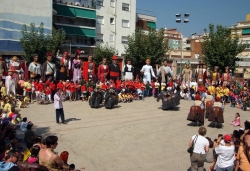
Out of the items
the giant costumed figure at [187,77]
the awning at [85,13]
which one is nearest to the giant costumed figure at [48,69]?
the giant costumed figure at [187,77]

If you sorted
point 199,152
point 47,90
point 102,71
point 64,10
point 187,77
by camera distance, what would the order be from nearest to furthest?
point 199,152
point 47,90
point 102,71
point 187,77
point 64,10

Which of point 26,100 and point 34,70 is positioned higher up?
point 34,70

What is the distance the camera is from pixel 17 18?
33562 millimetres

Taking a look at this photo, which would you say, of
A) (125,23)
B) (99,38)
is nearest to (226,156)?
(99,38)

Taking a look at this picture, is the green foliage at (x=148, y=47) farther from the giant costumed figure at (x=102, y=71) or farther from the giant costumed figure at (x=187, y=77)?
the giant costumed figure at (x=102, y=71)

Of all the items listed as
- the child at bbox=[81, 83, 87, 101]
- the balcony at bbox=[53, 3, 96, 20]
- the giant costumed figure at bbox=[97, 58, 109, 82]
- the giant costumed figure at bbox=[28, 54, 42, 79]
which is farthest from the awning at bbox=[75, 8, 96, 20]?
the child at bbox=[81, 83, 87, 101]

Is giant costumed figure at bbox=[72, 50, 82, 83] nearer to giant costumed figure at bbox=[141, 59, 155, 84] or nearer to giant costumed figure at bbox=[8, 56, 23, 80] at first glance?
giant costumed figure at bbox=[8, 56, 23, 80]

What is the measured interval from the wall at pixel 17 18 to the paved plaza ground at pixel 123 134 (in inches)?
770

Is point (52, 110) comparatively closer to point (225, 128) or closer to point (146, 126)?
point (146, 126)

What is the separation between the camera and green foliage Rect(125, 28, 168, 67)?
31.8 m

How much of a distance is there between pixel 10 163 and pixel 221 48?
2459 cm

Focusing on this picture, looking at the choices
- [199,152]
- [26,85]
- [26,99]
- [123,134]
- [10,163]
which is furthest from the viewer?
[26,85]

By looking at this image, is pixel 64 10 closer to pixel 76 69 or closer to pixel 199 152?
pixel 76 69

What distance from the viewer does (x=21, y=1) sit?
34.0 metres
